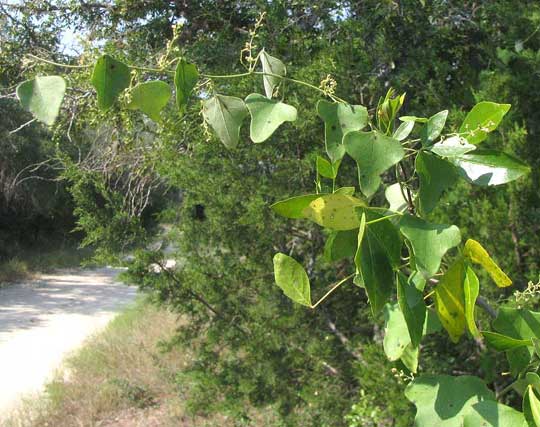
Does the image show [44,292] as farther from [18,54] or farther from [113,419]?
[18,54]

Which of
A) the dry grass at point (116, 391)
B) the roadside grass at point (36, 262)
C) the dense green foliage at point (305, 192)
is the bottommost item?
the roadside grass at point (36, 262)

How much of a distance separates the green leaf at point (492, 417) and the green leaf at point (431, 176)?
203mm

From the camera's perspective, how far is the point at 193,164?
305cm

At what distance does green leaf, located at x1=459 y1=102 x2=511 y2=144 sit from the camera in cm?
64

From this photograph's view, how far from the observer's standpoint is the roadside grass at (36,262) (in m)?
11.7

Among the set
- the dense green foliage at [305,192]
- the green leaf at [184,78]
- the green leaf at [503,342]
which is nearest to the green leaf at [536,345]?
the green leaf at [503,342]

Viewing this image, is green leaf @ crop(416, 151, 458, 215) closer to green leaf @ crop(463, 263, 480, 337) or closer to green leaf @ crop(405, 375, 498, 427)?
green leaf @ crop(463, 263, 480, 337)

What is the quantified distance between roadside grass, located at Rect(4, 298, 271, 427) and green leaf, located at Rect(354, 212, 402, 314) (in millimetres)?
3409

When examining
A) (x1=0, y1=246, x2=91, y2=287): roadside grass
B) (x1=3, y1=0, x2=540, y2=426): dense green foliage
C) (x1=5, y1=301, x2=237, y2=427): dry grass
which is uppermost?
(x1=3, y1=0, x2=540, y2=426): dense green foliage

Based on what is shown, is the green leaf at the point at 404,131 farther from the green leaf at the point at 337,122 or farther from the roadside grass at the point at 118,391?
the roadside grass at the point at 118,391

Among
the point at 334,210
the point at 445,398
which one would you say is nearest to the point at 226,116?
the point at 334,210

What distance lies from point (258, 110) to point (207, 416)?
3.78m

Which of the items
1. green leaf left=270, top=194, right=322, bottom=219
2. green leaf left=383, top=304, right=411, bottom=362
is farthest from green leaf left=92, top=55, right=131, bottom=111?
green leaf left=383, top=304, right=411, bottom=362

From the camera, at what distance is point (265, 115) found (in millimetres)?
669
